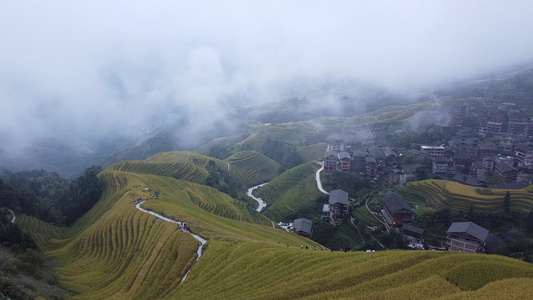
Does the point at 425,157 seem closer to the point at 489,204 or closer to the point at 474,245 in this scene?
the point at 489,204

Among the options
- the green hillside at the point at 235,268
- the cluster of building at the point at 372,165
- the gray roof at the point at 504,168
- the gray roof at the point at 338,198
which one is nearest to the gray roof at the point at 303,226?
the gray roof at the point at 338,198

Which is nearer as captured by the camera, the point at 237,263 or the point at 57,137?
the point at 237,263

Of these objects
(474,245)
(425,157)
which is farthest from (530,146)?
(474,245)

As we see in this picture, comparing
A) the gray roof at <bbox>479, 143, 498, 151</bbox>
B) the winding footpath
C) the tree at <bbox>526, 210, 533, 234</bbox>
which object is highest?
the gray roof at <bbox>479, 143, 498, 151</bbox>

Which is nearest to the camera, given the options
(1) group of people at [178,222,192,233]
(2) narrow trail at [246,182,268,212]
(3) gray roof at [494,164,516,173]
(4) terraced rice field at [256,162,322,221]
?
(1) group of people at [178,222,192,233]

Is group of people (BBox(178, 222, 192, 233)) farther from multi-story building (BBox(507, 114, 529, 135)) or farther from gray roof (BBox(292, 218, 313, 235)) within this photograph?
multi-story building (BBox(507, 114, 529, 135))

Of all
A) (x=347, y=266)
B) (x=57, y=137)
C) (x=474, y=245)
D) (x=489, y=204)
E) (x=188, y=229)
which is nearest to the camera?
(x=347, y=266)

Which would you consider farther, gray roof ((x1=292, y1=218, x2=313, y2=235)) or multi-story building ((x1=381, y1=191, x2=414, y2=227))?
gray roof ((x1=292, y1=218, x2=313, y2=235))

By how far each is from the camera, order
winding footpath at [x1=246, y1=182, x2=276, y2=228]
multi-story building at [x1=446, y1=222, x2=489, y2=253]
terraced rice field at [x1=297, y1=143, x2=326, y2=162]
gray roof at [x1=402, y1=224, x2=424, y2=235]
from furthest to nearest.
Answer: terraced rice field at [x1=297, y1=143, x2=326, y2=162], winding footpath at [x1=246, y1=182, x2=276, y2=228], gray roof at [x1=402, y1=224, x2=424, y2=235], multi-story building at [x1=446, y1=222, x2=489, y2=253]

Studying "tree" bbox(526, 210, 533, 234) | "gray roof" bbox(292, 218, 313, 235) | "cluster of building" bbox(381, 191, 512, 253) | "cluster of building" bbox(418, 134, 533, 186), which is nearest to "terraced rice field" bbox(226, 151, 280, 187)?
"gray roof" bbox(292, 218, 313, 235)
